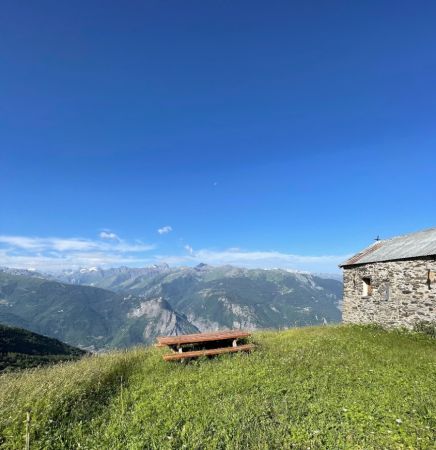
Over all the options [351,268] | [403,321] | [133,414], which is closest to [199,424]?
[133,414]

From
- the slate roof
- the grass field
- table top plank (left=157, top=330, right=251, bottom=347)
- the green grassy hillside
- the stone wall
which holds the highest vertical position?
the slate roof

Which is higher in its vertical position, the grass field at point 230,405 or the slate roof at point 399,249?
the slate roof at point 399,249

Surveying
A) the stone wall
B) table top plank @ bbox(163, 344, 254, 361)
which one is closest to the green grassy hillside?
the stone wall

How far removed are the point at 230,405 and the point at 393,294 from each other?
17.6m

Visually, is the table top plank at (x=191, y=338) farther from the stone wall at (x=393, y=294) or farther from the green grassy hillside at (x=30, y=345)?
the green grassy hillside at (x=30, y=345)

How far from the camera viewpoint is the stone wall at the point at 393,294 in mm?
19578

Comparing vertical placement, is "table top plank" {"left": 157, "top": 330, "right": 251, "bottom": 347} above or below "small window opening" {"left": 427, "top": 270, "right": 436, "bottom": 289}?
below

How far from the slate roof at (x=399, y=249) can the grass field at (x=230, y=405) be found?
31.4 feet

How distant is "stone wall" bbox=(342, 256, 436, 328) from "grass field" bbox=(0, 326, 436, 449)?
770 centimetres

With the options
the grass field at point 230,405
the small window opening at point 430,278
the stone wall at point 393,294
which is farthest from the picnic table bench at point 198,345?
the small window opening at point 430,278

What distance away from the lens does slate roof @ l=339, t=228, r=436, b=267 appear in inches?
819

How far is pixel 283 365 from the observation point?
11812 mm

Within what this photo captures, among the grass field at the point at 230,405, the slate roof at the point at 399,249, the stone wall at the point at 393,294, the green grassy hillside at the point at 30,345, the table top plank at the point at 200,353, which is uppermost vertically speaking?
the slate roof at the point at 399,249

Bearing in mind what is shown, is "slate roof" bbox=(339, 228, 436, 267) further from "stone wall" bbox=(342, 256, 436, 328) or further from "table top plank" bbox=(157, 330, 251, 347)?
"table top plank" bbox=(157, 330, 251, 347)
